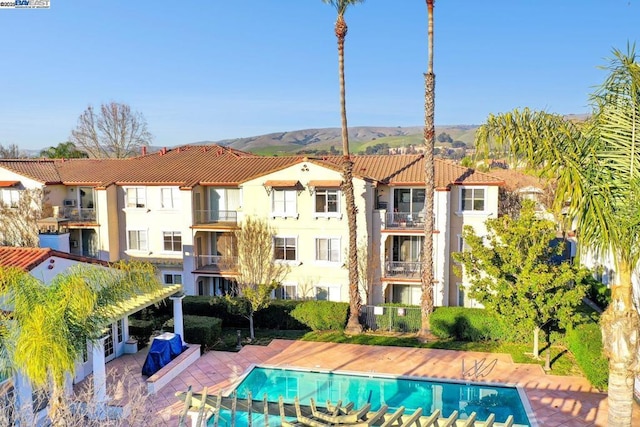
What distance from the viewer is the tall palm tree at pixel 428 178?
2311 cm

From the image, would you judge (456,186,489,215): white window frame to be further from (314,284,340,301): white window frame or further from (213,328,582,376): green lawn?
(314,284,340,301): white window frame

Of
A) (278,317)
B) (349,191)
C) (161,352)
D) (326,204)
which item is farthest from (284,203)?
(161,352)

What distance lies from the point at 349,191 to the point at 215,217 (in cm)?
1023

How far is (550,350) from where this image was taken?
72.2 feet

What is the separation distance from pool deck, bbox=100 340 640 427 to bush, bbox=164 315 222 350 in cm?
72

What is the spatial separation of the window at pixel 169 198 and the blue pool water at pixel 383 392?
14.4m

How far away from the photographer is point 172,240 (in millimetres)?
31312

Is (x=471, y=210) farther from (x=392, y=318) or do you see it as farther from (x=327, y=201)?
(x=327, y=201)

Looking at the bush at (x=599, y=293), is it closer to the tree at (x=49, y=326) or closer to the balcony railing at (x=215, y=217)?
the balcony railing at (x=215, y=217)

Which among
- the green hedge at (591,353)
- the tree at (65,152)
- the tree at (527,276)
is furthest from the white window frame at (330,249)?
the tree at (65,152)

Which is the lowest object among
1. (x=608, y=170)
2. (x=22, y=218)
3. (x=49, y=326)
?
(x=49, y=326)

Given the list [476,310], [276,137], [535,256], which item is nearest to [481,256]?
[535,256]

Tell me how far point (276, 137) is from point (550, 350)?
561 feet

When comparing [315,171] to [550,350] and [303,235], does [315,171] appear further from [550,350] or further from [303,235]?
[550,350]
